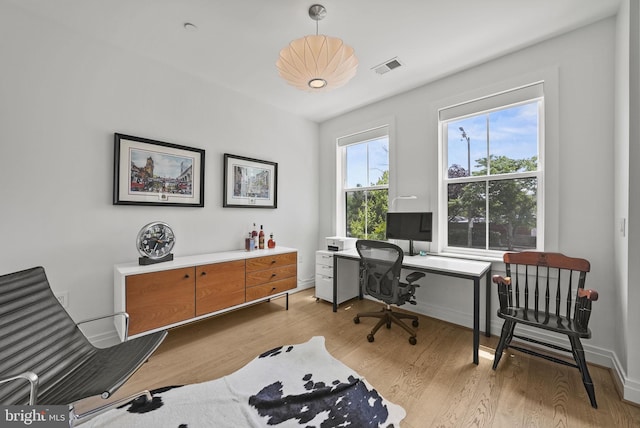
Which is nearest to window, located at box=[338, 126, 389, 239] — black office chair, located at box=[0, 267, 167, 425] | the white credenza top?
the white credenza top

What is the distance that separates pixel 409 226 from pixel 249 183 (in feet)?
7.05

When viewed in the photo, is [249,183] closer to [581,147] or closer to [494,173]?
[494,173]

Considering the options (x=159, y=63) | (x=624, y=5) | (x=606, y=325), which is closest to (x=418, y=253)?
(x=606, y=325)

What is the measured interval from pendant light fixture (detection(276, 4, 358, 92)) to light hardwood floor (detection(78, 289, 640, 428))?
233 cm

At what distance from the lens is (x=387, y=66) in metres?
2.79

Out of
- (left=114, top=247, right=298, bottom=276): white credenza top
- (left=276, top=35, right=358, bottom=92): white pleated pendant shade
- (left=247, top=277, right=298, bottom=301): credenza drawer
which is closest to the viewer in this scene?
(left=276, top=35, right=358, bottom=92): white pleated pendant shade

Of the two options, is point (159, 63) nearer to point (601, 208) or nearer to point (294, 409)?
point (294, 409)

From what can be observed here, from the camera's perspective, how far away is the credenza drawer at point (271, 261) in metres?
2.99

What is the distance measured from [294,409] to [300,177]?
3138 millimetres

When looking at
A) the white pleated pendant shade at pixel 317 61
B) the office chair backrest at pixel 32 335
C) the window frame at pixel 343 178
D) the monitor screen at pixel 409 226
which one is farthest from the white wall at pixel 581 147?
the office chair backrest at pixel 32 335

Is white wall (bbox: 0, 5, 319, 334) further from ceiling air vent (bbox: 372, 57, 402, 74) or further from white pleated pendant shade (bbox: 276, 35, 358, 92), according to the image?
ceiling air vent (bbox: 372, 57, 402, 74)

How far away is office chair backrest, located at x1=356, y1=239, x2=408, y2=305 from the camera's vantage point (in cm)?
251

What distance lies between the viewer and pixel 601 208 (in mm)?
2150

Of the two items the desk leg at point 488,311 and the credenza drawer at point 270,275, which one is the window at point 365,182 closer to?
the credenza drawer at point 270,275
